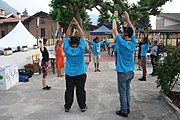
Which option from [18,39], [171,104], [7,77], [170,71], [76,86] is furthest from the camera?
[18,39]

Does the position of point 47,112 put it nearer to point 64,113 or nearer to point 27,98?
point 64,113

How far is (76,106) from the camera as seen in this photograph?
524 centimetres

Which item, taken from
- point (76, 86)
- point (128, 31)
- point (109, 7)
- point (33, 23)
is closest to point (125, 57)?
point (128, 31)

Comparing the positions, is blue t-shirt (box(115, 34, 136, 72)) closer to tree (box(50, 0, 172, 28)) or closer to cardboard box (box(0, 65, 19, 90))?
cardboard box (box(0, 65, 19, 90))

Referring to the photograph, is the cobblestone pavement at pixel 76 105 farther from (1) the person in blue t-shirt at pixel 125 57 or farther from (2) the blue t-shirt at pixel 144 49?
(2) the blue t-shirt at pixel 144 49

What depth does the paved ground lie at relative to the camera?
458 cm

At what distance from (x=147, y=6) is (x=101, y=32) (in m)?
6.42

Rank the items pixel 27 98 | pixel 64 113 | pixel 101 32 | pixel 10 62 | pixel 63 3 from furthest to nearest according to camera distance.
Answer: pixel 101 32 → pixel 63 3 → pixel 10 62 → pixel 27 98 → pixel 64 113

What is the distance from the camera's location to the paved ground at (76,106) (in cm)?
458

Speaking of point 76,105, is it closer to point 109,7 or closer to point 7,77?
point 7,77

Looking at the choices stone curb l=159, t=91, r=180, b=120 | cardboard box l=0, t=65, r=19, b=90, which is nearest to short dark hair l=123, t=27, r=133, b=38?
stone curb l=159, t=91, r=180, b=120

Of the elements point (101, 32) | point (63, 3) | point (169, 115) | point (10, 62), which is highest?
point (63, 3)

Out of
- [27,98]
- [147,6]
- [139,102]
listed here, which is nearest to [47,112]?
[27,98]

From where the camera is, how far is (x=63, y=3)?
15.8 m
